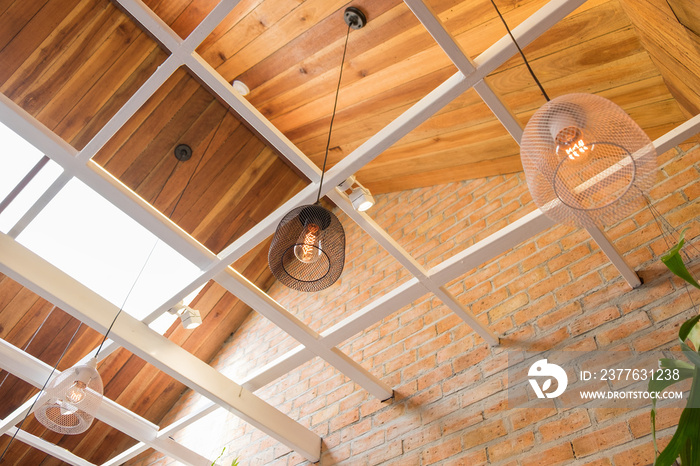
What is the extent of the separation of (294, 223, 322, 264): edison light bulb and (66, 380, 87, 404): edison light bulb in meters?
0.97

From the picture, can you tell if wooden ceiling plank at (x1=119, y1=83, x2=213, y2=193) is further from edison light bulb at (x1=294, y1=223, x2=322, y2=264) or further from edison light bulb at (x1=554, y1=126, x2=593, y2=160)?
edison light bulb at (x1=554, y1=126, x2=593, y2=160)

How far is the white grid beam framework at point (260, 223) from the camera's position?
1.71 meters

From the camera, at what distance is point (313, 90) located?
9.36ft

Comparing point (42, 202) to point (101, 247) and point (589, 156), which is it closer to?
point (101, 247)

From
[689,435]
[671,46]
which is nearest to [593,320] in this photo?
[671,46]

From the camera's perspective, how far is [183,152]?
3262 mm

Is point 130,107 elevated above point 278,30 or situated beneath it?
situated beneath

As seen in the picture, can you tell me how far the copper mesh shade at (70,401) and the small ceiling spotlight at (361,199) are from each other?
1106 mm

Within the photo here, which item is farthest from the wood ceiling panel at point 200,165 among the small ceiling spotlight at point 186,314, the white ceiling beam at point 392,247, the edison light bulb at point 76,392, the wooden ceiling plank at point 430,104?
the edison light bulb at point 76,392

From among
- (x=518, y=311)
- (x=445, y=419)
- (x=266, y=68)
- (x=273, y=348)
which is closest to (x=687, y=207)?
(x=518, y=311)

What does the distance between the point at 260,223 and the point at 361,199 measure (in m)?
0.40

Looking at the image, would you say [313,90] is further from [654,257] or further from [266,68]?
[654,257]

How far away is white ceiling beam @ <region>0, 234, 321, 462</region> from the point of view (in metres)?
2.07

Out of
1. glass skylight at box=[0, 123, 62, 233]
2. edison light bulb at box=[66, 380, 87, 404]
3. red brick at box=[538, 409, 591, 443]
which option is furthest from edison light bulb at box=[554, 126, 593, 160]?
glass skylight at box=[0, 123, 62, 233]
